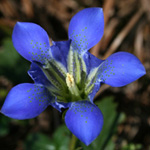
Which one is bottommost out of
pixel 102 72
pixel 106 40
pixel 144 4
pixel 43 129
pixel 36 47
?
pixel 43 129

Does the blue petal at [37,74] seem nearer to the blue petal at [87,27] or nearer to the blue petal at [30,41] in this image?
the blue petal at [30,41]

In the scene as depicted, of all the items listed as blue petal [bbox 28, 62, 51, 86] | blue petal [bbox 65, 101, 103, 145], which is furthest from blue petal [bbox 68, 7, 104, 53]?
blue petal [bbox 65, 101, 103, 145]

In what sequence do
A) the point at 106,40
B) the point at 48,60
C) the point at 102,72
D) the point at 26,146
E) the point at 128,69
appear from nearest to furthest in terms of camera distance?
the point at 128,69, the point at 102,72, the point at 48,60, the point at 26,146, the point at 106,40

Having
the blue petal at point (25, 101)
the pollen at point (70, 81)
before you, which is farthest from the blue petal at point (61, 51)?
the blue petal at point (25, 101)

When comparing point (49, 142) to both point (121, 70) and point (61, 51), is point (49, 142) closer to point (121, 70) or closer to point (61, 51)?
point (61, 51)

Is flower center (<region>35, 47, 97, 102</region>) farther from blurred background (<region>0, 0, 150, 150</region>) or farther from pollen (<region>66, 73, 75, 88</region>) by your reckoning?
blurred background (<region>0, 0, 150, 150</region>)

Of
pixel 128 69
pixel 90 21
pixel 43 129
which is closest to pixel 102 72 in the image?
pixel 128 69

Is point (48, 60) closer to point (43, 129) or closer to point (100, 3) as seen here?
point (43, 129)

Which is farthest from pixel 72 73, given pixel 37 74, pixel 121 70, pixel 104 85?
pixel 104 85
